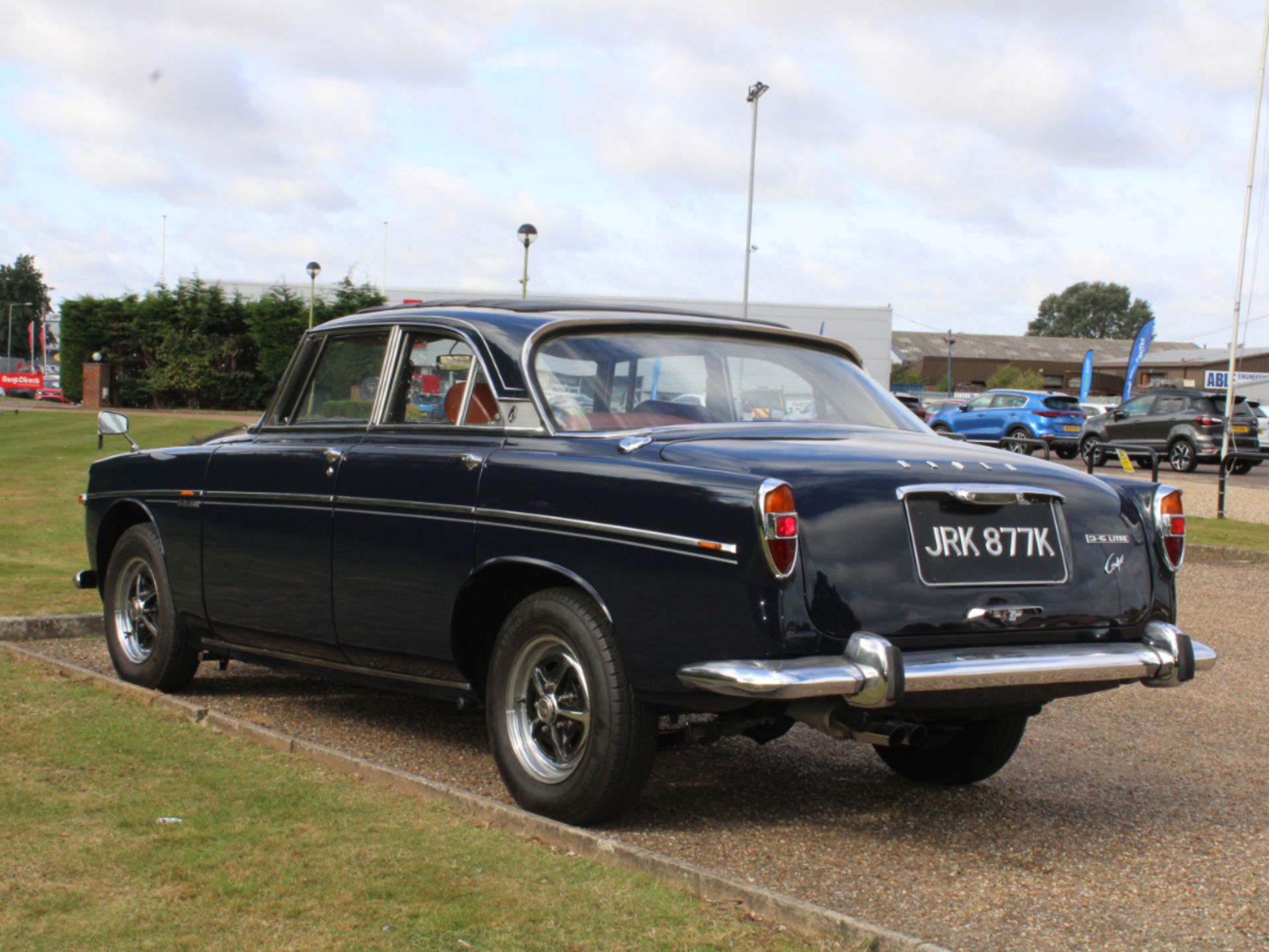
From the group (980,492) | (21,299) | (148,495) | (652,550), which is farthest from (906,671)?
(21,299)

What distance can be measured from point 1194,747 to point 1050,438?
28.6 metres

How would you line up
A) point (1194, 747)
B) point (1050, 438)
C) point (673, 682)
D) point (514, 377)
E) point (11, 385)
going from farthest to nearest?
point (11, 385) < point (1050, 438) < point (1194, 747) < point (514, 377) < point (673, 682)

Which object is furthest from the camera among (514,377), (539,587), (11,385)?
(11,385)

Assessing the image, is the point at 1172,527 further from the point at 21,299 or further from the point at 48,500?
the point at 21,299

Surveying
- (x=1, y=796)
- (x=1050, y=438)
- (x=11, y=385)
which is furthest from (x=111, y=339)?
(x=1, y=796)

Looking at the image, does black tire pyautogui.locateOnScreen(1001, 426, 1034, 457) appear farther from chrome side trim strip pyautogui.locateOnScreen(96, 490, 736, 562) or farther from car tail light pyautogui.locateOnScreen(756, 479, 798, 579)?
car tail light pyautogui.locateOnScreen(756, 479, 798, 579)

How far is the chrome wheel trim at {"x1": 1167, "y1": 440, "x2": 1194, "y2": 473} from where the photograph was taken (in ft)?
96.8

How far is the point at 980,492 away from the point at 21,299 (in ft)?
552

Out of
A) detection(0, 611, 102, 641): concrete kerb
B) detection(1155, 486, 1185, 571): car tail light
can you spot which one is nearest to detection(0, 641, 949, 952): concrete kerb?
detection(1155, 486, 1185, 571): car tail light

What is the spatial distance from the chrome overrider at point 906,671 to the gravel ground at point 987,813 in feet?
1.88

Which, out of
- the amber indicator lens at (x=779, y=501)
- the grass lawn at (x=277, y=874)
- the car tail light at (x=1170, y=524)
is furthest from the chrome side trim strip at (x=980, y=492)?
the grass lawn at (x=277, y=874)

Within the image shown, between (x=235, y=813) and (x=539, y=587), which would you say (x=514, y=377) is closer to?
(x=539, y=587)

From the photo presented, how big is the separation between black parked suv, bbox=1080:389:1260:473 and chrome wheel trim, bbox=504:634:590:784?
25.9 m

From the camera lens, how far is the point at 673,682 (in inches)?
157
